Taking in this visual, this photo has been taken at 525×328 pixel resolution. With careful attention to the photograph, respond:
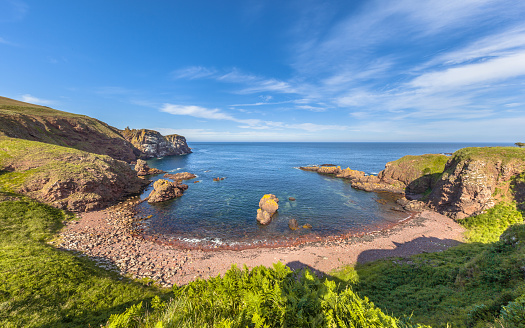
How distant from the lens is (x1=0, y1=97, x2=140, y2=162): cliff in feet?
166

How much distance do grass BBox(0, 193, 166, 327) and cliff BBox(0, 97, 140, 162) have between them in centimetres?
5072

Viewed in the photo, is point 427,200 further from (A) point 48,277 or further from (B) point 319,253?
(A) point 48,277

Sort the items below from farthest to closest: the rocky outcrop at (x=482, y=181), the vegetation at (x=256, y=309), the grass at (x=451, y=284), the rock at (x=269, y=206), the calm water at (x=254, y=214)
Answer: the rock at (x=269, y=206)
the rocky outcrop at (x=482, y=181)
the calm water at (x=254, y=214)
the grass at (x=451, y=284)
the vegetation at (x=256, y=309)

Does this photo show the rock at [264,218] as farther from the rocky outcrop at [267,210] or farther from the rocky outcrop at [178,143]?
the rocky outcrop at [178,143]

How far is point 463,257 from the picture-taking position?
17.9 metres

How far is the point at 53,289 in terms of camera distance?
41.6 ft

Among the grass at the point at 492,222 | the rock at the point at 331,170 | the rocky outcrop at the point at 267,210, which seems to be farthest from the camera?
the rock at the point at 331,170

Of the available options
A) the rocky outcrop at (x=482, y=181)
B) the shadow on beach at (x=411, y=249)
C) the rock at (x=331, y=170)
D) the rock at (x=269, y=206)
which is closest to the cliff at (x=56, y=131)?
the rock at (x=269, y=206)

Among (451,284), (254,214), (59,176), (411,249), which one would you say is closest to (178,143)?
(59,176)

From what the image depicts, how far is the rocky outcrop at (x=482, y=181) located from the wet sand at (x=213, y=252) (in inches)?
220

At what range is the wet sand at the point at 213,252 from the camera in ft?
65.7

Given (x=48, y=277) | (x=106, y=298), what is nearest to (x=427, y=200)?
(x=106, y=298)

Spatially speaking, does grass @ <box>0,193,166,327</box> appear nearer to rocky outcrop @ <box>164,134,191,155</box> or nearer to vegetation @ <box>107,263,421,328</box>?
vegetation @ <box>107,263,421,328</box>

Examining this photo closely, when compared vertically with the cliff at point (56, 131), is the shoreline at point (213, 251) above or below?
below
